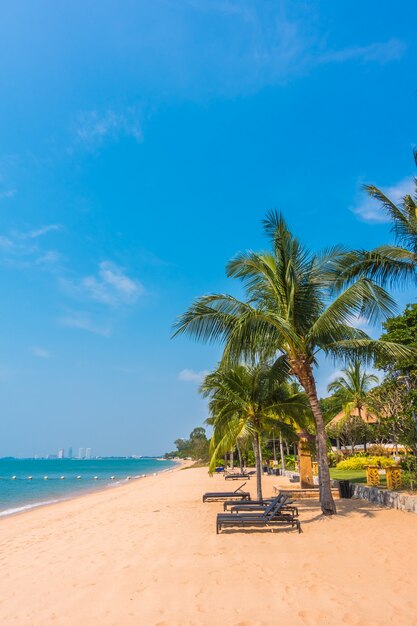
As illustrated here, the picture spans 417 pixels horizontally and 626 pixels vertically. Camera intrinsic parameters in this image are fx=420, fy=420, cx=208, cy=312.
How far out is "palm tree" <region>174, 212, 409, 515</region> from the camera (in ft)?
34.3

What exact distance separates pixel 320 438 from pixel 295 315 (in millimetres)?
3243

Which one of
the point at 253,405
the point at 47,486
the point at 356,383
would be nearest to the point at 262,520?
the point at 253,405

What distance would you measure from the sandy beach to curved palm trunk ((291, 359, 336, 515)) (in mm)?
462

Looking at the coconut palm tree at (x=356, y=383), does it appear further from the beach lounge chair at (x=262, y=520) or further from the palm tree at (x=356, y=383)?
the beach lounge chair at (x=262, y=520)

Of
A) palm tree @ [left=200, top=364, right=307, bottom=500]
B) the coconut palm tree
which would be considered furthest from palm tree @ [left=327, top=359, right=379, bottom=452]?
palm tree @ [left=200, top=364, right=307, bottom=500]

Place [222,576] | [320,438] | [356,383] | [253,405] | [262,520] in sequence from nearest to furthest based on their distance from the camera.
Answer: [222,576]
[262,520]
[320,438]
[253,405]
[356,383]

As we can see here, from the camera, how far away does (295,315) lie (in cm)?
1136

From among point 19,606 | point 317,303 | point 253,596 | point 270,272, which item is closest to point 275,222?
point 270,272

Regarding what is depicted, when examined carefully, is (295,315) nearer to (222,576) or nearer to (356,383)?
(222,576)

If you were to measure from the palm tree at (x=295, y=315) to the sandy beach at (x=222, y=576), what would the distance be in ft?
8.90

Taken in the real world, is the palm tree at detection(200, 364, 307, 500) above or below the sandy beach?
above

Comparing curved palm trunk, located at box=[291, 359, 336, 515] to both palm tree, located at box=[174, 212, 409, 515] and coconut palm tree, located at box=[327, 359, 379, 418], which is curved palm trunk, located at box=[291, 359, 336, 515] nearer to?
palm tree, located at box=[174, 212, 409, 515]

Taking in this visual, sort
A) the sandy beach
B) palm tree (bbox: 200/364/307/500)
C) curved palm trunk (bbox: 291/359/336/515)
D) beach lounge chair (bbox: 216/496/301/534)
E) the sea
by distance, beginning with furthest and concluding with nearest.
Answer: the sea
palm tree (bbox: 200/364/307/500)
curved palm trunk (bbox: 291/359/336/515)
beach lounge chair (bbox: 216/496/301/534)
the sandy beach

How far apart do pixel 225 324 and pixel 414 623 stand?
7.39 meters
